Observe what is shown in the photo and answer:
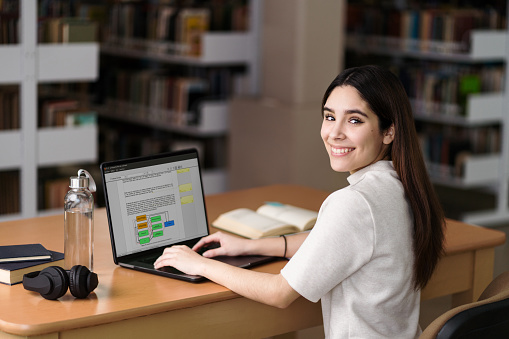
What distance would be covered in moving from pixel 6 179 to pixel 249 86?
5.63ft

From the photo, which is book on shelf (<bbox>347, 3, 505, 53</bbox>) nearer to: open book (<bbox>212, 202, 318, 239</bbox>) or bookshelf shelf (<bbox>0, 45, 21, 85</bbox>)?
bookshelf shelf (<bbox>0, 45, 21, 85</bbox>)

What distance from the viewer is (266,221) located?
2494mm

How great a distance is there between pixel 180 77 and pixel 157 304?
396cm

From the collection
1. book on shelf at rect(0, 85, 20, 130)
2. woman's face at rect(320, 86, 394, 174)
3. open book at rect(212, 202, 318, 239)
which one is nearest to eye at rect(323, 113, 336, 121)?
woman's face at rect(320, 86, 394, 174)

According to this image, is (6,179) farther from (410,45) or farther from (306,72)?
(410,45)

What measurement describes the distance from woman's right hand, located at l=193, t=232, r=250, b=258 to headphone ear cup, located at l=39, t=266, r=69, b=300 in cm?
46

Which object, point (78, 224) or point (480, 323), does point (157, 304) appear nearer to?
point (78, 224)

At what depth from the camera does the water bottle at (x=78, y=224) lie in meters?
2.02

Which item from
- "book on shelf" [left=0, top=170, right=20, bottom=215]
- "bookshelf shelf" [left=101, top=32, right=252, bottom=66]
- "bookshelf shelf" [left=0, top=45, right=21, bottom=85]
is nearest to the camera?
"bookshelf shelf" [left=0, top=45, right=21, bottom=85]

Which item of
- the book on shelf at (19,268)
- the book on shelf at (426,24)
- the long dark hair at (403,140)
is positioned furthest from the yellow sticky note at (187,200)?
the book on shelf at (426,24)

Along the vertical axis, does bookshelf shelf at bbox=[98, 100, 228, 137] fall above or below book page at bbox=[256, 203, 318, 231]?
below

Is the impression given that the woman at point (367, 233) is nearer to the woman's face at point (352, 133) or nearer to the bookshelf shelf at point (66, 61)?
the woman's face at point (352, 133)

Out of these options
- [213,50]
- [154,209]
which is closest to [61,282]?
[154,209]

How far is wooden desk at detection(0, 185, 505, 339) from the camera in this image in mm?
1762
